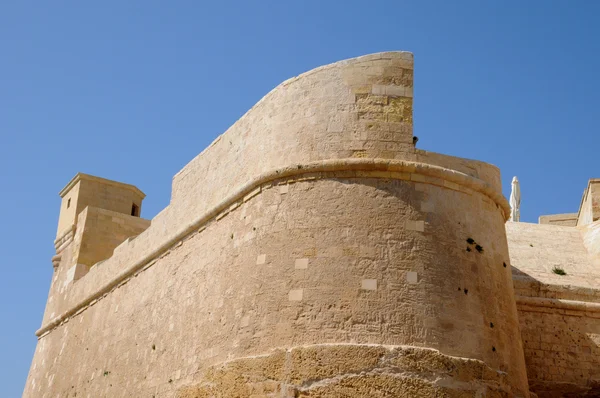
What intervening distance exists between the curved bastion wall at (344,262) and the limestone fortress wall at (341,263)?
2cm

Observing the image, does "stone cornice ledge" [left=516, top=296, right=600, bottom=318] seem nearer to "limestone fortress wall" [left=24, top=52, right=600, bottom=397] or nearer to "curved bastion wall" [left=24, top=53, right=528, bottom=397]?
"limestone fortress wall" [left=24, top=52, right=600, bottom=397]

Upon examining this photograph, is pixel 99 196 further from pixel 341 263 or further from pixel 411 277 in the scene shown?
pixel 411 277

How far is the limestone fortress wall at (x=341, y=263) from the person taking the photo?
23.9 feet

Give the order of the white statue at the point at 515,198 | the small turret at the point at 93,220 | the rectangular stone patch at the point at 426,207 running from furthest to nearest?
the white statue at the point at 515,198 → the small turret at the point at 93,220 → the rectangular stone patch at the point at 426,207

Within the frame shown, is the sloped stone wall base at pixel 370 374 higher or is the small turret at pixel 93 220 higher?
the small turret at pixel 93 220

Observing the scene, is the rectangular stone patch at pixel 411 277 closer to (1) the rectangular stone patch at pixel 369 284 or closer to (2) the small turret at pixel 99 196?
(1) the rectangular stone patch at pixel 369 284

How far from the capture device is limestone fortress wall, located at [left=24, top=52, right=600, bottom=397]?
7285 millimetres

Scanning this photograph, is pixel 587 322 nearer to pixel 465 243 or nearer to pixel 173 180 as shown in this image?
pixel 465 243

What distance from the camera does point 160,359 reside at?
1011cm

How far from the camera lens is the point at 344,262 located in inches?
300

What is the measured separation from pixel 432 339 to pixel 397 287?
1.89ft

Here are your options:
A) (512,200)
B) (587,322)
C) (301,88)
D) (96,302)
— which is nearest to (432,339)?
(301,88)

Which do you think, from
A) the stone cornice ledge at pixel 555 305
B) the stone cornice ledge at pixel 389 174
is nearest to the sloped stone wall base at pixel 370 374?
Result: the stone cornice ledge at pixel 389 174

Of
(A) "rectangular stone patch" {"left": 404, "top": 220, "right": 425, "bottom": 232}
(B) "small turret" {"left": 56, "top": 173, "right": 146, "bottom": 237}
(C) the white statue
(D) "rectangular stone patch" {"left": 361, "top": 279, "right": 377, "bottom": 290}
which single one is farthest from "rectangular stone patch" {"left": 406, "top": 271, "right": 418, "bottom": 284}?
(C) the white statue
